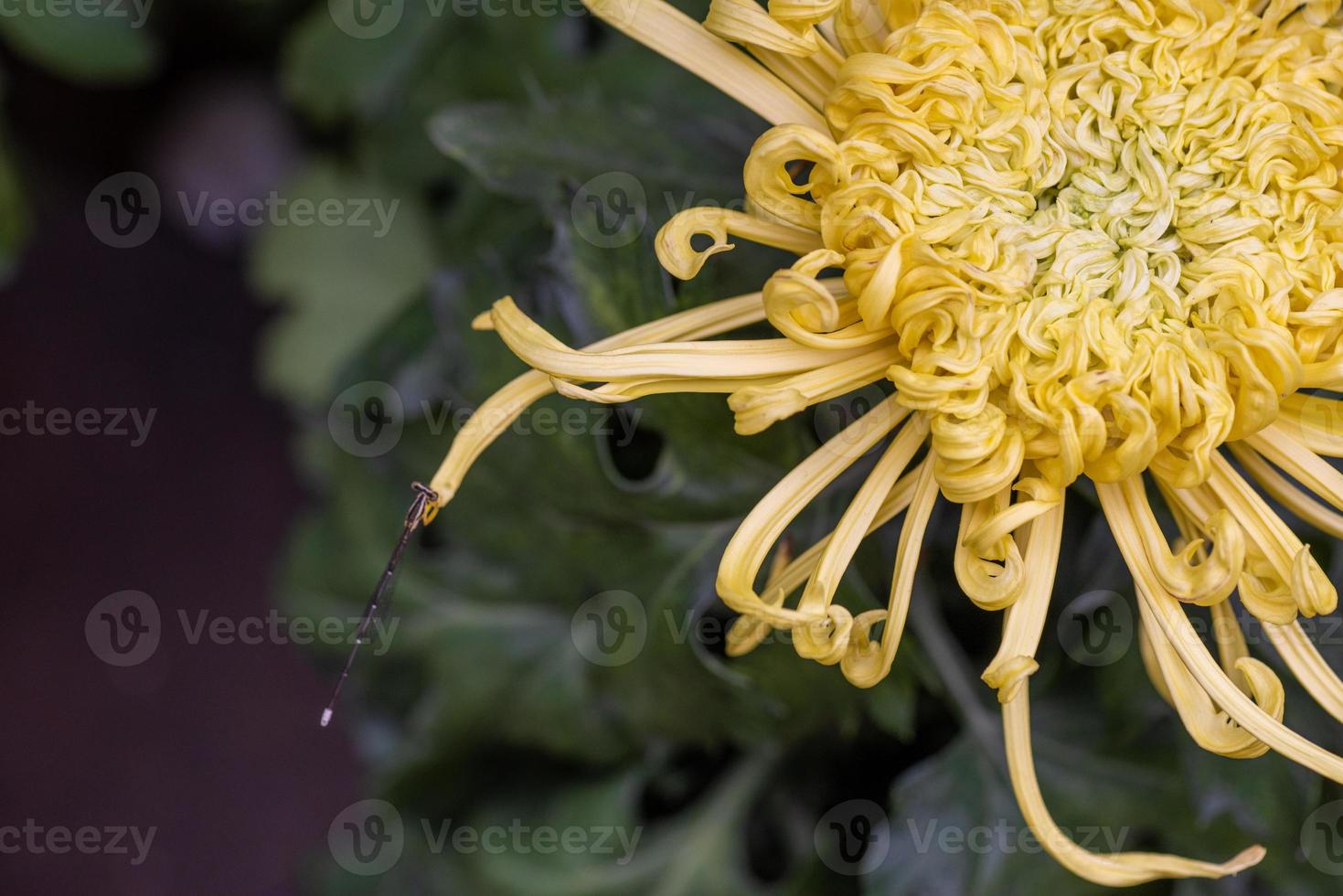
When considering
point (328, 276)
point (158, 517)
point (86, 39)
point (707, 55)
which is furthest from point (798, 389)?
point (158, 517)

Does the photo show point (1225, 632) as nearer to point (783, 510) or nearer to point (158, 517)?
point (783, 510)

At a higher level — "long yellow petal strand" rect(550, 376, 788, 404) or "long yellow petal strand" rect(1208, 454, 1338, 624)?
"long yellow petal strand" rect(550, 376, 788, 404)

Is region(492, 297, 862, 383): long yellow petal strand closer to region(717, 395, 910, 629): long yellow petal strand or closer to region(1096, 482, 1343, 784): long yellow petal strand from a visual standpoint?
region(717, 395, 910, 629): long yellow petal strand

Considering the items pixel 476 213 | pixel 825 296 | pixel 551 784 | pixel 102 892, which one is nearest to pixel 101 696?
pixel 102 892

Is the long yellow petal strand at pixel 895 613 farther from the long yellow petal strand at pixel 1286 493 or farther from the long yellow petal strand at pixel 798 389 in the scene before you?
the long yellow petal strand at pixel 1286 493

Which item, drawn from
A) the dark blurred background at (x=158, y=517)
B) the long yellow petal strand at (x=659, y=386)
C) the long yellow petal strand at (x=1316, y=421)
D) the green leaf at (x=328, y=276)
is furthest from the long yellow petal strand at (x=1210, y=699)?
the dark blurred background at (x=158, y=517)

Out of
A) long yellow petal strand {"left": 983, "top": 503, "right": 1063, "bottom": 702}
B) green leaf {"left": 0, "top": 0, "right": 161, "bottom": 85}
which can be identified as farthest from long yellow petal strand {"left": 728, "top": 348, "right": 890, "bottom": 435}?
green leaf {"left": 0, "top": 0, "right": 161, "bottom": 85}
